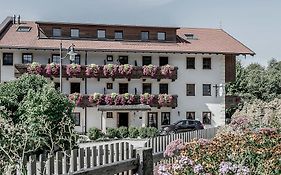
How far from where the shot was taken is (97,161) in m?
6.39

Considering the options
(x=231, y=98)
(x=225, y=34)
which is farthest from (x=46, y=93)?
(x=225, y=34)

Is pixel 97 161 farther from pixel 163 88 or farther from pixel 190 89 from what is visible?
pixel 190 89

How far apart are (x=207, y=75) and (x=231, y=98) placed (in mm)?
3738

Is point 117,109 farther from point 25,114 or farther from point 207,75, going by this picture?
point 25,114

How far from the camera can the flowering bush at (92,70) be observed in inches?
1745

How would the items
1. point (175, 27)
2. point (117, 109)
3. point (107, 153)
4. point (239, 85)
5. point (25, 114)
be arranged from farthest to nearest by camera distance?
point (239, 85)
point (175, 27)
point (117, 109)
point (25, 114)
point (107, 153)

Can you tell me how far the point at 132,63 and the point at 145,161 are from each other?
129 ft

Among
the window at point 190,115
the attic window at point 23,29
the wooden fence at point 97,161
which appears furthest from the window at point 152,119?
the wooden fence at point 97,161

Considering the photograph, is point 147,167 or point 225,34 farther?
point 225,34

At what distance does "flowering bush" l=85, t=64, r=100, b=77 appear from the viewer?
44334 millimetres

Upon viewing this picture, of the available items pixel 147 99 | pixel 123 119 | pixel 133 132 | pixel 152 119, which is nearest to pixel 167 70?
pixel 147 99

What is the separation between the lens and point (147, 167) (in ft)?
25.9

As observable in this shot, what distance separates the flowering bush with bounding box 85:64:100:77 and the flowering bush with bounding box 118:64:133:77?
1964 millimetres

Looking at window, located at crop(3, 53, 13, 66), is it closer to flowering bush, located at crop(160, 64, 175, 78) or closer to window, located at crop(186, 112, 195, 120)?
flowering bush, located at crop(160, 64, 175, 78)
